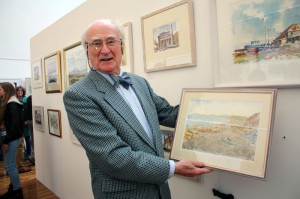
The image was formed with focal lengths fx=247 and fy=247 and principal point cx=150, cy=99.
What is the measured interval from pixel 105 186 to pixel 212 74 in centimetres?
83

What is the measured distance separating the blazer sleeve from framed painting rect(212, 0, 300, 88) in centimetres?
58

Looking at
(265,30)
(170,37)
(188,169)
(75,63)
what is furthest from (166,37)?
(75,63)

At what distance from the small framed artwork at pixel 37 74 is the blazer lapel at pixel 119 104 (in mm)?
2698

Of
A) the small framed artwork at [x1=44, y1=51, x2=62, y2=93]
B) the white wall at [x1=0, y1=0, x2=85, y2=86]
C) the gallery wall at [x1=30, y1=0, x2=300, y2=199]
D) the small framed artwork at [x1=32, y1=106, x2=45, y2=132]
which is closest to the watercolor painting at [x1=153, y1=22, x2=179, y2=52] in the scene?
the gallery wall at [x1=30, y1=0, x2=300, y2=199]

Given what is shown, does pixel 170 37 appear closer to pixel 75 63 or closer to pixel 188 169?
pixel 188 169

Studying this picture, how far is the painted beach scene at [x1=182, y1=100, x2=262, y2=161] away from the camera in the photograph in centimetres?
107

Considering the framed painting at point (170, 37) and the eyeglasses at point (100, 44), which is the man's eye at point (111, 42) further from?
the framed painting at point (170, 37)

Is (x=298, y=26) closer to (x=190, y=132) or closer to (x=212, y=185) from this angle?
(x=190, y=132)

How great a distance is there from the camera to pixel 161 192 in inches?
49.9

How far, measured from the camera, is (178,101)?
5.41 ft

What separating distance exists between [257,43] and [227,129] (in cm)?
44

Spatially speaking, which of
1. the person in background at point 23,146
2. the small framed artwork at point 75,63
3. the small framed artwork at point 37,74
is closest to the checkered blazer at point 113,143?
the small framed artwork at point 75,63

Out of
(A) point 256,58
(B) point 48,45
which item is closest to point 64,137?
(B) point 48,45

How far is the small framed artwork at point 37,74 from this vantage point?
3.60 meters
